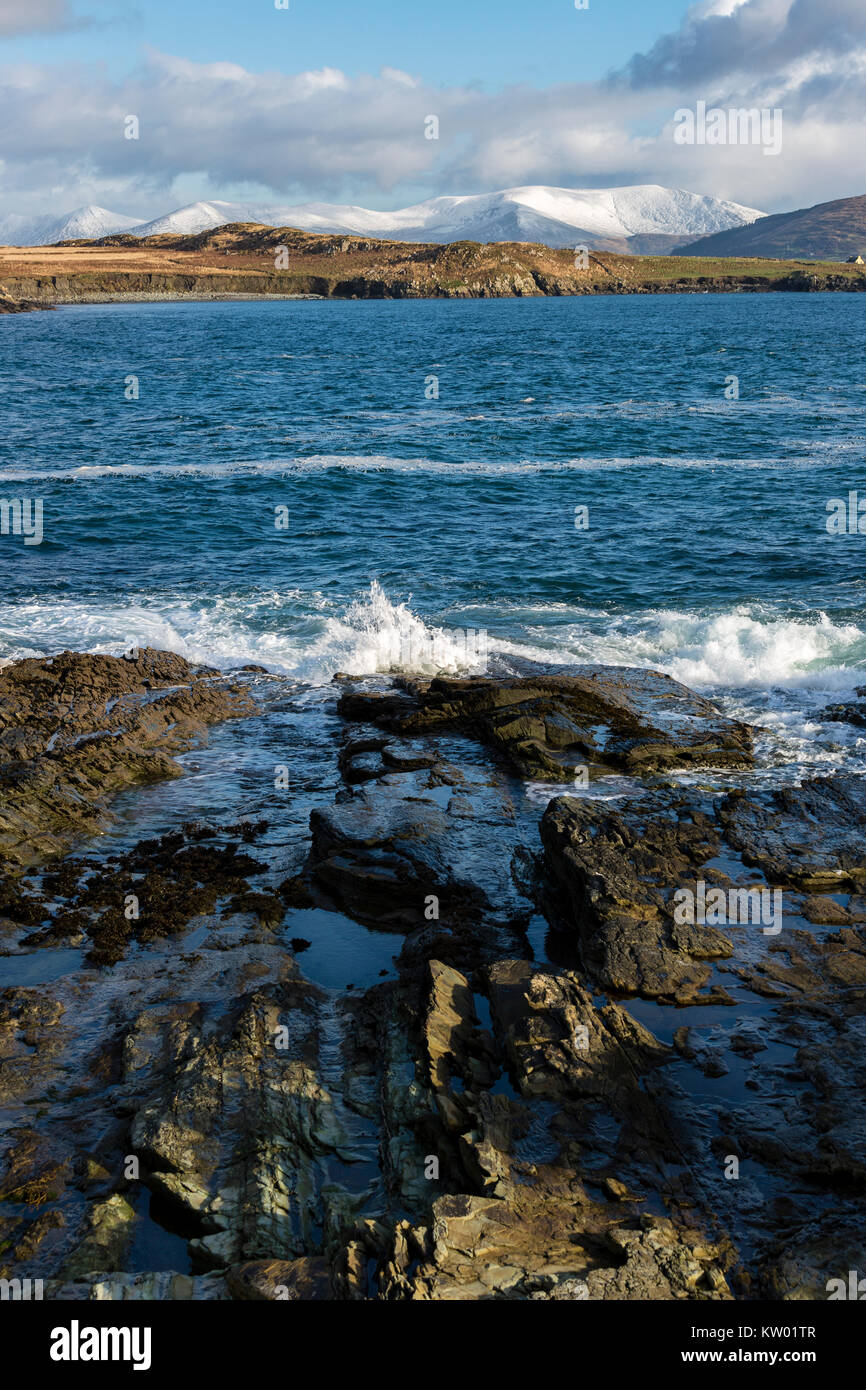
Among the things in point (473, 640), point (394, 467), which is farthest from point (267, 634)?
point (394, 467)

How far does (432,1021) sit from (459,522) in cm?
2515

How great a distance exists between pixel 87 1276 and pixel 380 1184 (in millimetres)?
2172

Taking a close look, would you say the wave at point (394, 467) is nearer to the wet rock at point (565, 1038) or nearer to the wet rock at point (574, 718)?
the wet rock at point (574, 718)

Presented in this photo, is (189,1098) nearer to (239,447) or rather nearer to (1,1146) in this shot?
(1,1146)

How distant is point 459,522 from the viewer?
32.8 m

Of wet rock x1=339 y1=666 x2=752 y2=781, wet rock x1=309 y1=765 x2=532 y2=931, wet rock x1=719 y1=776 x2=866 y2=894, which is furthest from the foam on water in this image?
wet rock x1=309 y1=765 x2=532 y2=931

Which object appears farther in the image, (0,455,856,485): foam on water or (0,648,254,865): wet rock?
(0,455,856,485): foam on water

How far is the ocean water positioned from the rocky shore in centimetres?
492

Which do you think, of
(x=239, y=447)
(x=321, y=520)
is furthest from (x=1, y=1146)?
(x=239, y=447)

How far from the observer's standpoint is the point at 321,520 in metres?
33.1

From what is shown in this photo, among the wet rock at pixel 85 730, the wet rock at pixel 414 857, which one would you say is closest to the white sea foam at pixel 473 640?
the wet rock at pixel 85 730

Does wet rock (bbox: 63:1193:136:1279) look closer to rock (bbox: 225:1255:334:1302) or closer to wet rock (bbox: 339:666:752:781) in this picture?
rock (bbox: 225:1255:334:1302)

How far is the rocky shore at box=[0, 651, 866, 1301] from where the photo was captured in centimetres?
719

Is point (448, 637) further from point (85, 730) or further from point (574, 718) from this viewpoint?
Result: point (85, 730)
